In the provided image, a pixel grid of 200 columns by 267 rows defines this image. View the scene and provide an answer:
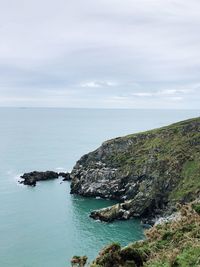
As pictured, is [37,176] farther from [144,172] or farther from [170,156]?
[170,156]

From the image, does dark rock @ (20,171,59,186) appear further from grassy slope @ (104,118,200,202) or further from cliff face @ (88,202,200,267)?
cliff face @ (88,202,200,267)

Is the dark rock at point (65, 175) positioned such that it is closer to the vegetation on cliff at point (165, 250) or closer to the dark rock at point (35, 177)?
the dark rock at point (35, 177)

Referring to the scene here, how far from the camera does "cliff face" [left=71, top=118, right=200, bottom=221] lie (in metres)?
103

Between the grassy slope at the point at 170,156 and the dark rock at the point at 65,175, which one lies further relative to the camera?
the dark rock at the point at 65,175

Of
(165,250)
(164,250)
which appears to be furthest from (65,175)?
(164,250)

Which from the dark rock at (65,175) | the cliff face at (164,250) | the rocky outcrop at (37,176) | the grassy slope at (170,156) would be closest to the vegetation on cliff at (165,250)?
the cliff face at (164,250)

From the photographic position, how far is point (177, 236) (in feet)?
92.7

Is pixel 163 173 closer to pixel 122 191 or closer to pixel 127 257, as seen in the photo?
pixel 122 191

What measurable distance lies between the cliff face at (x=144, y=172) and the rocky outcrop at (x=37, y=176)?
15.7 metres

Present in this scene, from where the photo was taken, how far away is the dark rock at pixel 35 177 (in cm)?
13862

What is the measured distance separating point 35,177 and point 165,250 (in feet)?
396

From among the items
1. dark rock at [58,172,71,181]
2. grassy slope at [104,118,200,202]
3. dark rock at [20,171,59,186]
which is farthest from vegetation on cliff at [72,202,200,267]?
dark rock at [58,172,71,181]

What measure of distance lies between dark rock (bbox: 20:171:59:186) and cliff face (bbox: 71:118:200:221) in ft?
52.6

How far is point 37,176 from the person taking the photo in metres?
144
